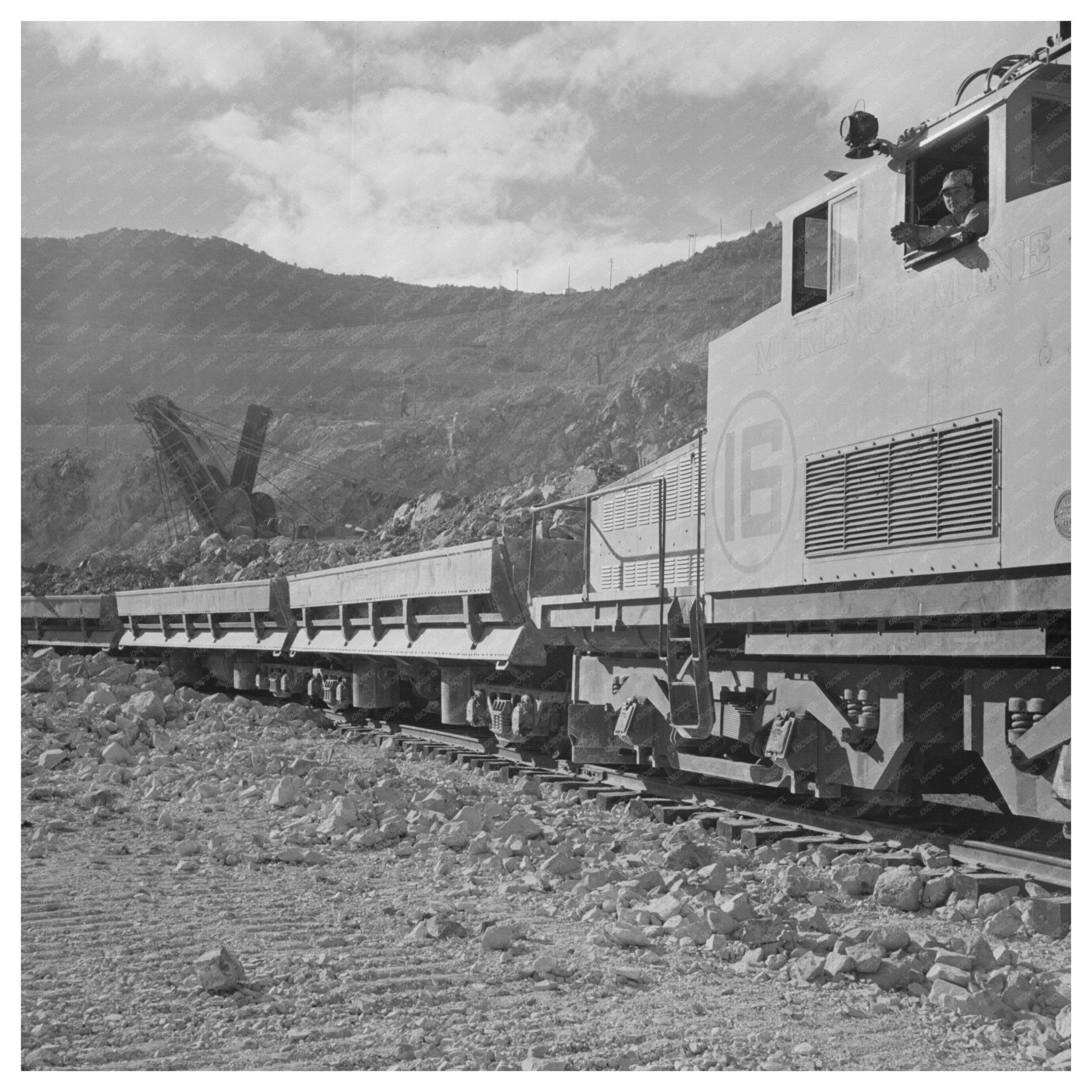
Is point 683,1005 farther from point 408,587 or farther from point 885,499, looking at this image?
point 408,587

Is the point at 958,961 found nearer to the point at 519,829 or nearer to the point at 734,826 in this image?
the point at 734,826

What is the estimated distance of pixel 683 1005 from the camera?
15.4 feet

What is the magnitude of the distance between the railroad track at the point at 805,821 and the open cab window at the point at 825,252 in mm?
3515

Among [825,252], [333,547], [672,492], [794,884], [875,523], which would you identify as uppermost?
[825,252]

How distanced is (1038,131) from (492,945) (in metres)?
4.94

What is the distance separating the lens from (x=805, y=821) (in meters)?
8.27

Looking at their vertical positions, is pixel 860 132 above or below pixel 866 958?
above

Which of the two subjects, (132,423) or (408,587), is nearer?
(408,587)

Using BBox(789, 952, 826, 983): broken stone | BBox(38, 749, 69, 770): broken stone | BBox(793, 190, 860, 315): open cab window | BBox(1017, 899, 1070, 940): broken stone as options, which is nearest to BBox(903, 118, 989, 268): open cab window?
BBox(793, 190, 860, 315): open cab window

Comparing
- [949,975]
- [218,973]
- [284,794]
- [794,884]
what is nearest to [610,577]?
[284,794]

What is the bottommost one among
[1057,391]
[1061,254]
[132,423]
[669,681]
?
[669,681]

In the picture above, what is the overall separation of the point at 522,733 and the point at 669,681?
2818mm

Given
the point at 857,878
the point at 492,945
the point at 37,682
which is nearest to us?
the point at 492,945
